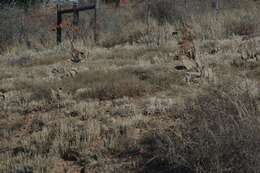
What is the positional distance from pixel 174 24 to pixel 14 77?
19.1 ft

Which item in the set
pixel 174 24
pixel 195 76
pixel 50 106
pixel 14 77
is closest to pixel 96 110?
pixel 50 106

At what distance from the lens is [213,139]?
4219 millimetres

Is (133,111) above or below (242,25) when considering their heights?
below

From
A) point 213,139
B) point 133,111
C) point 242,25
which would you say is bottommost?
point 133,111

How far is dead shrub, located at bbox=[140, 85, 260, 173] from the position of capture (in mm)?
4066

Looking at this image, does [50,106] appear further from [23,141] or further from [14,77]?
[14,77]

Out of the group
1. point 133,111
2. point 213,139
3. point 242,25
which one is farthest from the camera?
point 242,25

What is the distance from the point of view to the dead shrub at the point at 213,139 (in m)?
4.07

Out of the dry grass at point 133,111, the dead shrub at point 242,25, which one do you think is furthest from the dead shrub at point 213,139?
the dead shrub at point 242,25

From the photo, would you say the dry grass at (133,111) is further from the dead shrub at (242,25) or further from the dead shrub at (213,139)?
the dead shrub at (242,25)

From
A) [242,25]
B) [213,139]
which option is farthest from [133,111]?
[242,25]

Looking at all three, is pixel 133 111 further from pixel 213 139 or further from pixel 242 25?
pixel 242 25

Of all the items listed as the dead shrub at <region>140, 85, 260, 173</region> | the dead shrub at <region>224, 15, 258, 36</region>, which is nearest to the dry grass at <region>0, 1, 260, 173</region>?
the dead shrub at <region>140, 85, 260, 173</region>

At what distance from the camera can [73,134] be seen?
571 cm
